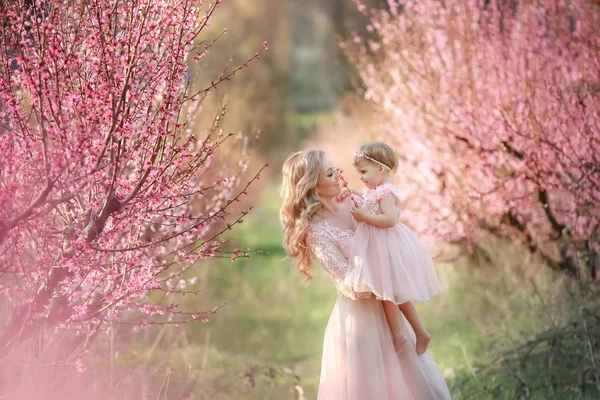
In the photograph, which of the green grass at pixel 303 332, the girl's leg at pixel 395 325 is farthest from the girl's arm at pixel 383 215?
the green grass at pixel 303 332

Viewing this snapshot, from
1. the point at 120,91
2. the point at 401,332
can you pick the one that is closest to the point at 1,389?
the point at 120,91

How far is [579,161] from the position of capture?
5188 millimetres

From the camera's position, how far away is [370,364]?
3.67 m

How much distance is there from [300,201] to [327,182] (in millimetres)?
161

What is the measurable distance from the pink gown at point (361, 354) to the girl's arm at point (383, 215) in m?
0.14

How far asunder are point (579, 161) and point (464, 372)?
1.77 metres

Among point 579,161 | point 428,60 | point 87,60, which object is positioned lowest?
point 87,60

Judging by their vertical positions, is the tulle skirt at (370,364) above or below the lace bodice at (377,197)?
below

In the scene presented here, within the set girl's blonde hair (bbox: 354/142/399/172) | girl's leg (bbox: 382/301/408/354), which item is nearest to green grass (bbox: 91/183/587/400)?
girl's leg (bbox: 382/301/408/354)

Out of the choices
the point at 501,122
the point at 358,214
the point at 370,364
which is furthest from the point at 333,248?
the point at 501,122

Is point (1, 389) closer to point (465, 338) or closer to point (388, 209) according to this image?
point (388, 209)

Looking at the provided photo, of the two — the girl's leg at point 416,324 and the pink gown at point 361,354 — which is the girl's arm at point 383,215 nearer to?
the pink gown at point 361,354

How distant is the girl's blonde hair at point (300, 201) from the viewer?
3734 mm

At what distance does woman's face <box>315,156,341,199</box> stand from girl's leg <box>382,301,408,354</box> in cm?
60
